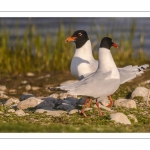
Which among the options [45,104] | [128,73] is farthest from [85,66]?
[45,104]

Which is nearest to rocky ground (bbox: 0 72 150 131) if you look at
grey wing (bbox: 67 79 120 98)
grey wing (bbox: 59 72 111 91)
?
grey wing (bbox: 67 79 120 98)

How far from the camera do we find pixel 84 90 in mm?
8141

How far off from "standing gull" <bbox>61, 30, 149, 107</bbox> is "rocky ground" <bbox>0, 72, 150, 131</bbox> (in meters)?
0.42

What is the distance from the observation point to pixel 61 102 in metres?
9.59

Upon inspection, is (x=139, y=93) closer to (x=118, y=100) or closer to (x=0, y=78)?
(x=118, y=100)

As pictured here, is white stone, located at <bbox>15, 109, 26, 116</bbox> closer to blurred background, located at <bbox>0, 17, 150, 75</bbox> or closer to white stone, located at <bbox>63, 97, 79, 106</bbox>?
white stone, located at <bbox>63, 97, 79, 106</bbox>

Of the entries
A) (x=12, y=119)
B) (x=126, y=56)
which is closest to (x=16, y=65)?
(x=126, y=56)

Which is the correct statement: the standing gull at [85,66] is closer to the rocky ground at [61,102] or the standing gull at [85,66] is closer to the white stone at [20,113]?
the rocky ground at [61,102]

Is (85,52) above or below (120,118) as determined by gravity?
above

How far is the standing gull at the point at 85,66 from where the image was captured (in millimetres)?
9258

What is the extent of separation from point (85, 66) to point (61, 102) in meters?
0.77

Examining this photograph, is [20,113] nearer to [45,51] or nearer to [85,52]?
[85,52]

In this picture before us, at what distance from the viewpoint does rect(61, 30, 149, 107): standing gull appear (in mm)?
9258
